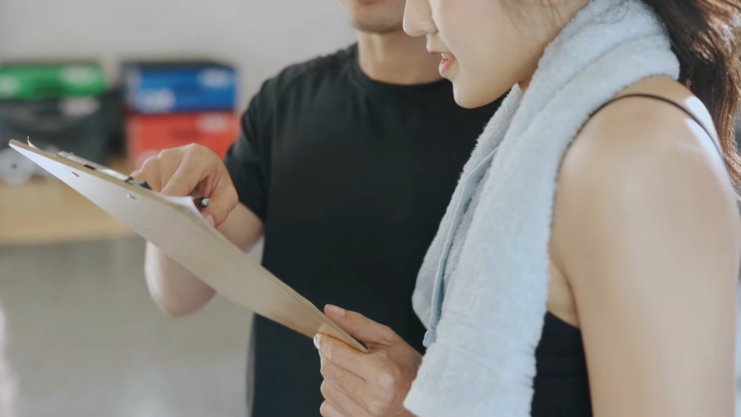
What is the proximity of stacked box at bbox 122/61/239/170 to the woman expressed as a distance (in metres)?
1.70

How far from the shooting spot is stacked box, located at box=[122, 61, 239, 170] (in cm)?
225

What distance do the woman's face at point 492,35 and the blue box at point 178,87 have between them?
1.73 m

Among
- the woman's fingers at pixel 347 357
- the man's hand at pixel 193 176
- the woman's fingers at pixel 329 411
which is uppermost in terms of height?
the man's hand at pixel 193 176

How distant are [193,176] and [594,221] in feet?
1.64

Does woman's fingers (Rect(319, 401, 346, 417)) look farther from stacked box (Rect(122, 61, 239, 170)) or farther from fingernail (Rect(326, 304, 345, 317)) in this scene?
stacked box (Rect(122, 61, 239, 170))

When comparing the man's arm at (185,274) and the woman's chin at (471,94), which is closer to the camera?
the woman's chin at (471,94)

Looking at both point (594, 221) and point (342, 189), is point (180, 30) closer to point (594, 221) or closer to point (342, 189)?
point (342, 189)

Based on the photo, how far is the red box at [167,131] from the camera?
7.38 feet

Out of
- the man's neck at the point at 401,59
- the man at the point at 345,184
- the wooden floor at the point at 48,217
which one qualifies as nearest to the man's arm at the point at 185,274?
the man at the point at 345,184

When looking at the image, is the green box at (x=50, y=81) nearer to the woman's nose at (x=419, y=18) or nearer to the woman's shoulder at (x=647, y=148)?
the woman's nose at (x=419, y=18)

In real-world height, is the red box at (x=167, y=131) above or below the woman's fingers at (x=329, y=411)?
below

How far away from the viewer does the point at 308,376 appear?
3.45 ft

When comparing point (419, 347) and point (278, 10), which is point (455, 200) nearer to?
point (419, 347)

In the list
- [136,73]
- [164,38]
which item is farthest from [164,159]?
[164,38]
